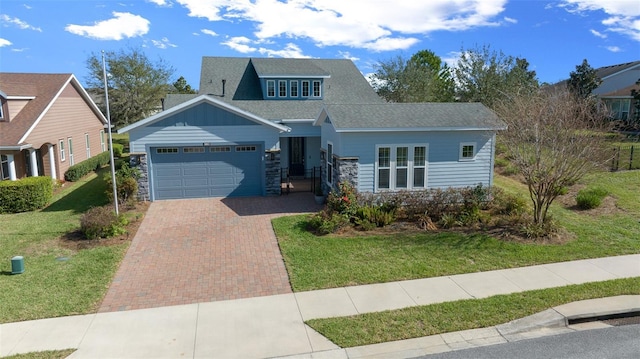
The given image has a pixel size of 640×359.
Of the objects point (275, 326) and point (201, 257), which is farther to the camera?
point (201, 257)

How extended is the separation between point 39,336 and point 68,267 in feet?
10.8

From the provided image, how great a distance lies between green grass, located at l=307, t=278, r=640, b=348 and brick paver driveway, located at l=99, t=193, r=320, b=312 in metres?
2.07

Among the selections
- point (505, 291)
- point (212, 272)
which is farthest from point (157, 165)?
point (505, 291)

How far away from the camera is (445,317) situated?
25.2 ft

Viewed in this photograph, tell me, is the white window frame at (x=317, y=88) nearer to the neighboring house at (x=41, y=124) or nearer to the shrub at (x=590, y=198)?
the neighboring house at (x=41, y=124)

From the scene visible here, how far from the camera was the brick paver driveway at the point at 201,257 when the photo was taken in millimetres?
8883

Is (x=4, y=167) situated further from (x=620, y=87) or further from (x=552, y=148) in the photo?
(x=620, y=87)

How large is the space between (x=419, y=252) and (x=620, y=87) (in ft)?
134

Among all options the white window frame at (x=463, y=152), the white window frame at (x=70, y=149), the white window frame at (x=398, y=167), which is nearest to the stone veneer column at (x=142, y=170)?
the white window frame at (x=398, y=167)

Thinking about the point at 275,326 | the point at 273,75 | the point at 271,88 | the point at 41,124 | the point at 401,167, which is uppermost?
the point at 273,75

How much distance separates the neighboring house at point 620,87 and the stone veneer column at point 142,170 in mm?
37028

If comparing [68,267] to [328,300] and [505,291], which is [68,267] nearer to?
[328,300]

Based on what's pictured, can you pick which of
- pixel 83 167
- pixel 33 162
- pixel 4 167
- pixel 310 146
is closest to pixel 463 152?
pixel 310 146

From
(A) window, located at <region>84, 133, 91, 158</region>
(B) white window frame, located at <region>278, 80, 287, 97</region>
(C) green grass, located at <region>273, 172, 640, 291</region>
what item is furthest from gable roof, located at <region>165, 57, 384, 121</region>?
(C) green grass, located at <region>273, 172, 640, 291</region>
